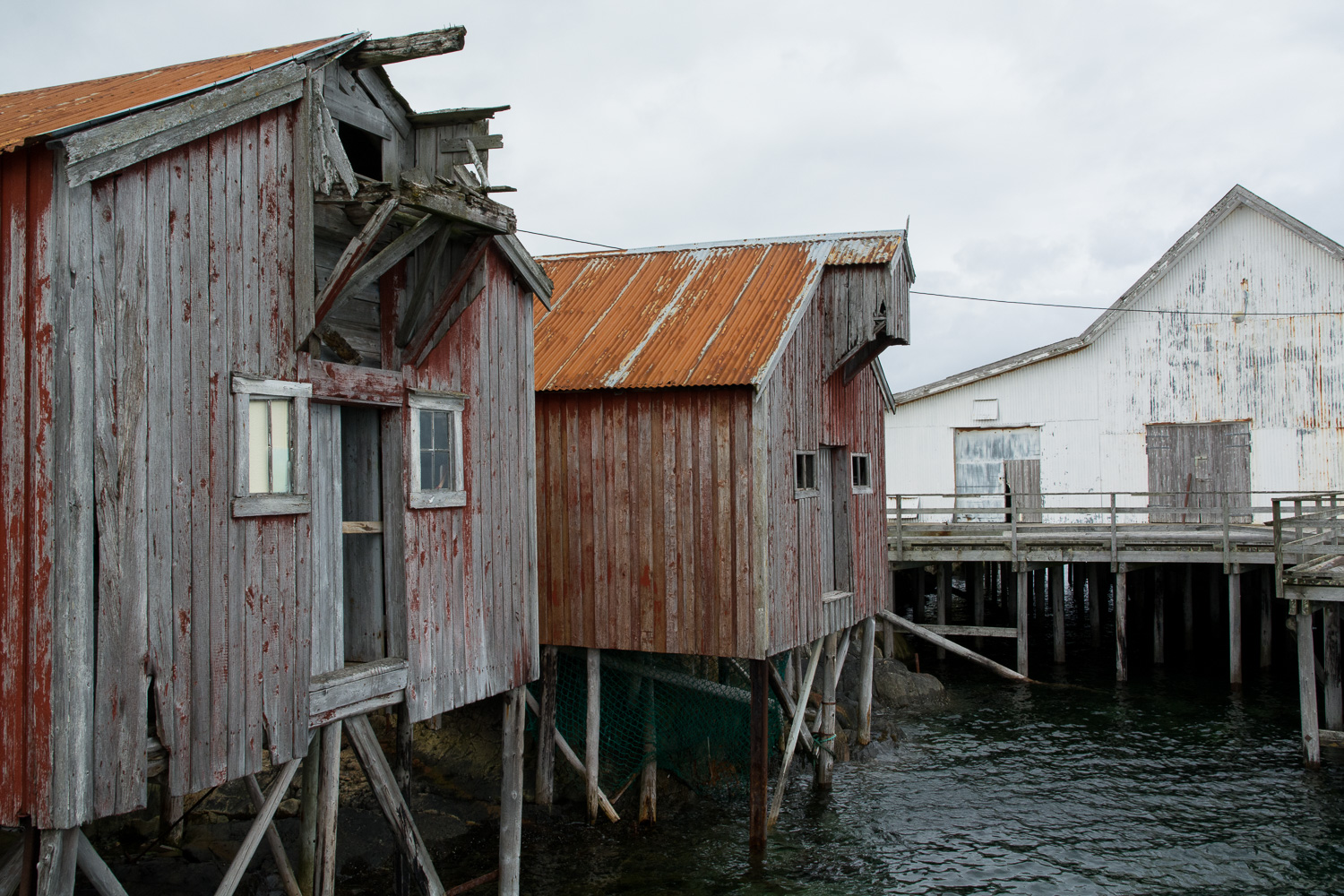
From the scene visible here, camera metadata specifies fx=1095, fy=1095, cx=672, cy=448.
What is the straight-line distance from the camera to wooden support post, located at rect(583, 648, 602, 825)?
13.2m

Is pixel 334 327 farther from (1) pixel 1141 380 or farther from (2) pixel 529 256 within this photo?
(1) pixel 1141 380

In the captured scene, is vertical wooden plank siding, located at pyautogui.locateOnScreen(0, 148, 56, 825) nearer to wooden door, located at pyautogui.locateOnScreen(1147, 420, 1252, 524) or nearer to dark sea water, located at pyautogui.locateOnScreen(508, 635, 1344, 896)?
dark sea water, located at pyautogui.locateOnScreen(508, 635, 1344, 896)

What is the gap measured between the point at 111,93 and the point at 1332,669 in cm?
1760

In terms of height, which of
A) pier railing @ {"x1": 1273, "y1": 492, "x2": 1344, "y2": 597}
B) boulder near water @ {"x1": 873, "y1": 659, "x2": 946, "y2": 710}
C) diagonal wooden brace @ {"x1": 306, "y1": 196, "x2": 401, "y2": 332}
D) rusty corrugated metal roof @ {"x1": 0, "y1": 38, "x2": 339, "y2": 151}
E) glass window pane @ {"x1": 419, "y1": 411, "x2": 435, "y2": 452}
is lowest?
boulder near water @ {"x1": 873, "y1": 659, "x2": 946, "y2": 710}

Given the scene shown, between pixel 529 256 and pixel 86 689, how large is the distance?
5322mm

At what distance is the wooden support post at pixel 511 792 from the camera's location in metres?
9.95

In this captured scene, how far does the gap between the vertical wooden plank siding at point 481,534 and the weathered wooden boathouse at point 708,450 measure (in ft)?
8.86

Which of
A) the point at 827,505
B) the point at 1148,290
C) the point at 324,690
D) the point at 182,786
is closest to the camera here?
the point at 182,786

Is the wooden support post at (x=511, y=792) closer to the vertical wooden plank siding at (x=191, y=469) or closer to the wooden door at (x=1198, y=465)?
the vertical wooden plank siding at (x=191, y=469)

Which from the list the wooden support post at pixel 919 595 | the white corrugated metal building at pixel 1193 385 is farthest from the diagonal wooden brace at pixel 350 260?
the wooden support post at pixel 919 595

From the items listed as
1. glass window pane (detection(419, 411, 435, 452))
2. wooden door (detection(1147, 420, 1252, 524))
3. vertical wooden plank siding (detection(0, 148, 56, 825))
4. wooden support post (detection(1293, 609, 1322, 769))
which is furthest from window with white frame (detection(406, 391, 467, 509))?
wooden door (detection(1147, 420, 1252, 524))

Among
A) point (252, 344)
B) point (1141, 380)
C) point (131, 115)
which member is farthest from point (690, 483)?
point (1141, 380)

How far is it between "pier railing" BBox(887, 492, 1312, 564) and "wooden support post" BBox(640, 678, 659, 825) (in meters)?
10.0

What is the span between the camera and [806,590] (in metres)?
13.6
